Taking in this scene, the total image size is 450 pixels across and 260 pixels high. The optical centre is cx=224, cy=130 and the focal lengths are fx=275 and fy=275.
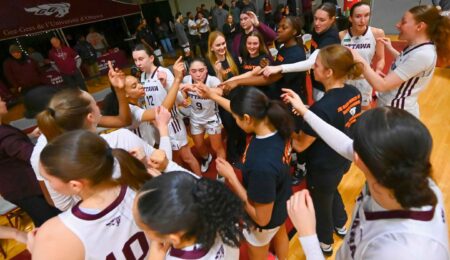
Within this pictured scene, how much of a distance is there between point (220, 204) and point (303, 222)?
0.31 metres

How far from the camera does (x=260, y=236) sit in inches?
67.9

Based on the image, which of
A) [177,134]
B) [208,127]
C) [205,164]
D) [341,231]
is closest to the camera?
[341,231]

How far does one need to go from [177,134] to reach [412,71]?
2.15 m

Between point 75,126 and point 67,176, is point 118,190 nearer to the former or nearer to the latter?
point 67,176

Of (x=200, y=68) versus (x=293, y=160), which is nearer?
(x=200, y=68)

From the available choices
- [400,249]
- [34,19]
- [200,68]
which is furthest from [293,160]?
[34,19]

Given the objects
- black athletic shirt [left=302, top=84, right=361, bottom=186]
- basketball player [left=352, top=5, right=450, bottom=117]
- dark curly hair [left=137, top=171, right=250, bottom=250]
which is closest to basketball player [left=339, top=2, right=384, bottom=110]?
basketball player [left=352, top=5, right=450, bottom=117]

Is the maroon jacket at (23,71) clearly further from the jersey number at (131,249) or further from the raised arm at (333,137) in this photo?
the raised arm at (333,137)

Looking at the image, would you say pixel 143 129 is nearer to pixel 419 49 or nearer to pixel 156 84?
pixel 156 84

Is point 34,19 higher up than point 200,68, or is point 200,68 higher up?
point 34,19

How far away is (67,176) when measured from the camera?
1077 mm

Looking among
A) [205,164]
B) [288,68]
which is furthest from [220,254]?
[205,164]

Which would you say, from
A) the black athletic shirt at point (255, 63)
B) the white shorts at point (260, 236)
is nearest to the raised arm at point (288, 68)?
the black athletic shirt at point (255, 63)

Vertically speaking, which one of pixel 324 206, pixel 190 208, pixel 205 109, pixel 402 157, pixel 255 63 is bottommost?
pixel 324 206
